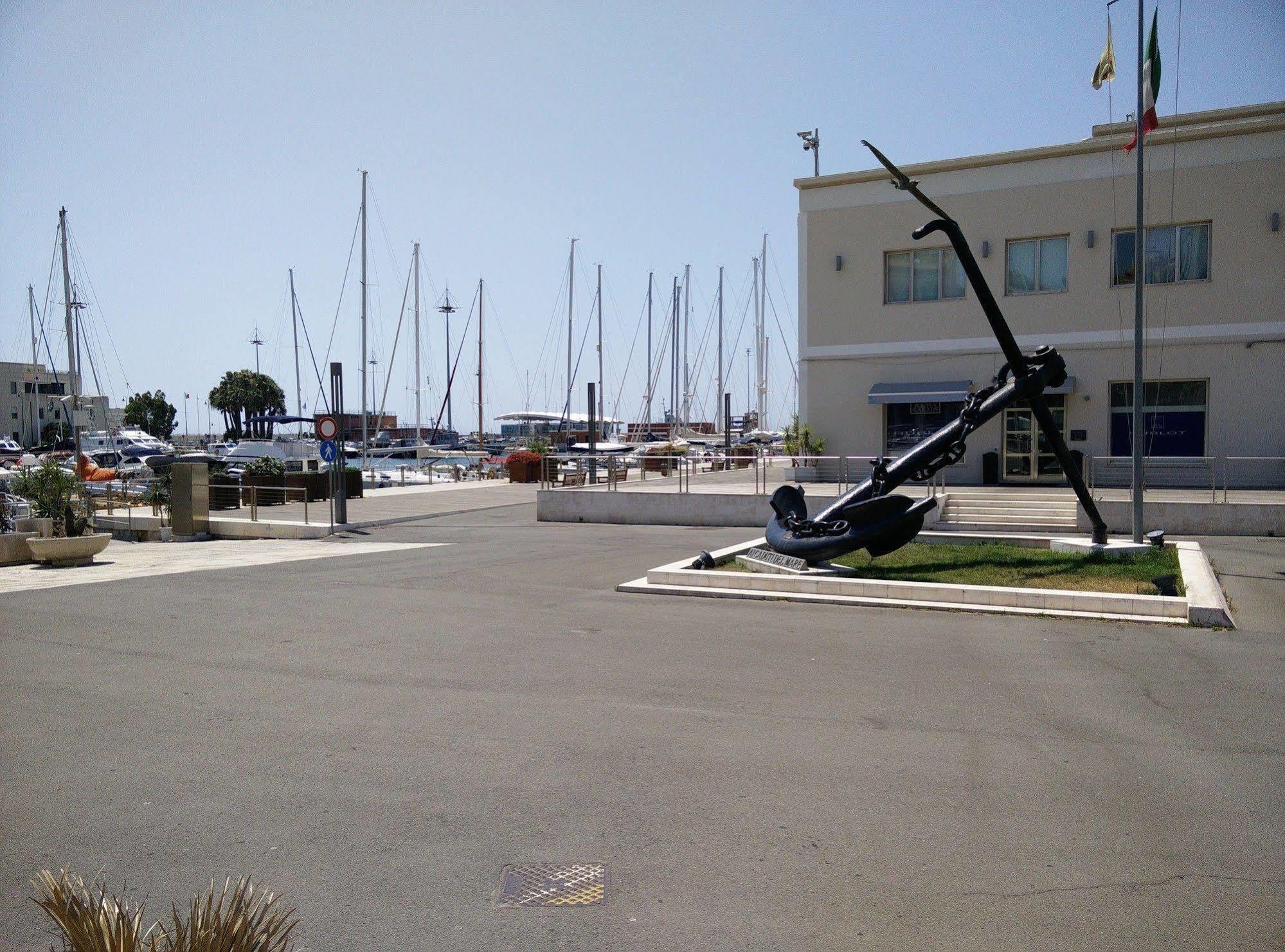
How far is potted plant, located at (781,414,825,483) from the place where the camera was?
28.2 metres

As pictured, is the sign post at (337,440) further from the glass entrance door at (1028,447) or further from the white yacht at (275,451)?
the white yacht at (275,451)

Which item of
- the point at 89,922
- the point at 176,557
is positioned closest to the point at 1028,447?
the point at 176,557

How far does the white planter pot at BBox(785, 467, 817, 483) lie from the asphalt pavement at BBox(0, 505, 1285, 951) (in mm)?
16622

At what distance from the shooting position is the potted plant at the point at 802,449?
92.5ft

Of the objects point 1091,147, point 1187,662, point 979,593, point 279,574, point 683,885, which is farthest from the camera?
point 1091,147

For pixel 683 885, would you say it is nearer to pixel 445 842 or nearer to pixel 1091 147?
pixel 445 842

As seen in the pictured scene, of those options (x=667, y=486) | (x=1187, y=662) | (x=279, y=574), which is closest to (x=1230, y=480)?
(x=667, y=486)

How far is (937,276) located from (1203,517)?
11448mm

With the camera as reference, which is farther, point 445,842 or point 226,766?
point 226,766

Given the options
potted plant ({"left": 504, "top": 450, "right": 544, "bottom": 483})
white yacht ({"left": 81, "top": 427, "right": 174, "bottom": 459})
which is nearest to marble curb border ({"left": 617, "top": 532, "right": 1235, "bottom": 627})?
potted plant ({"left": 504, "top": 450, "right": 544, "bottom": 483})

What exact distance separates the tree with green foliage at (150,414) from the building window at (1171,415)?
8922 cm

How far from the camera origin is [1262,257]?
81.5ft

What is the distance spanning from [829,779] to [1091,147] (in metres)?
25.5

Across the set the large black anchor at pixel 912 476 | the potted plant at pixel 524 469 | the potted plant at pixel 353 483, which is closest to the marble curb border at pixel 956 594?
A: the large black anchor at pixel 912 476
